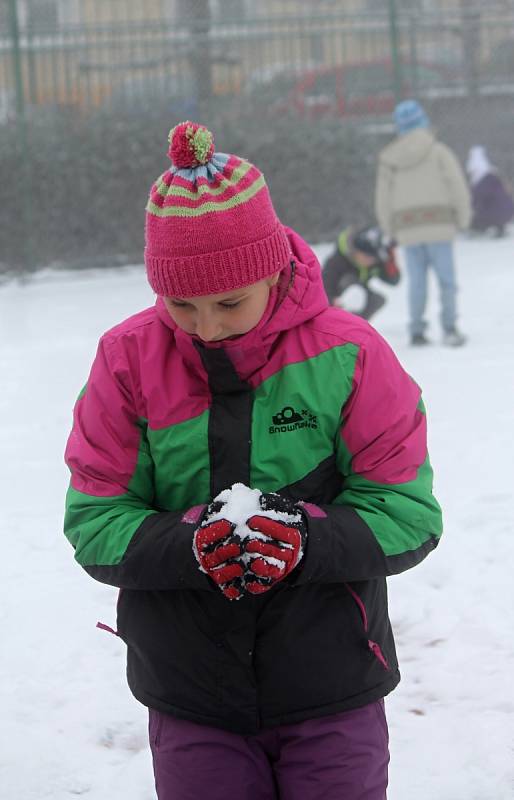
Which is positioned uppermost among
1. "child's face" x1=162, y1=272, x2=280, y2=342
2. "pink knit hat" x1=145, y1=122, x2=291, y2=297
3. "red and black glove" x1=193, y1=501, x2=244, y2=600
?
"pink knit hat" x1=145, y1=122, x2=291, y2=297

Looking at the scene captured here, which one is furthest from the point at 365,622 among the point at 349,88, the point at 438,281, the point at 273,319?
the point at 349,88

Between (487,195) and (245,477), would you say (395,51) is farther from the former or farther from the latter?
(245,477)

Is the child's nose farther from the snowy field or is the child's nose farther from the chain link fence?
Answer: the chain link fence

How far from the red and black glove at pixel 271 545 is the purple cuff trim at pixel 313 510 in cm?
5

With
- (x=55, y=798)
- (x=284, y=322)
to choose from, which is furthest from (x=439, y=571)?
(x=284, y=322)

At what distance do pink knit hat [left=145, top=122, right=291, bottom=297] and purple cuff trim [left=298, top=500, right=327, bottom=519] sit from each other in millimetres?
347

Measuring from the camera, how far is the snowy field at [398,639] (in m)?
2.95

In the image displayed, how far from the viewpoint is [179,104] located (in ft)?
44.3

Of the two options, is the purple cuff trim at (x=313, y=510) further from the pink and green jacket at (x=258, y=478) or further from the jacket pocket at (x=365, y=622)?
the jacket pocket at (x=365, y=622)

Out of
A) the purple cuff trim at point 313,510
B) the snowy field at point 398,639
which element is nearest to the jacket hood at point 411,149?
the snowy field at point 398,639

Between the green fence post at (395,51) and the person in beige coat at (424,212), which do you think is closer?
the person in beige coat at (424,212)

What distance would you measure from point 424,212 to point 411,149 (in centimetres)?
52

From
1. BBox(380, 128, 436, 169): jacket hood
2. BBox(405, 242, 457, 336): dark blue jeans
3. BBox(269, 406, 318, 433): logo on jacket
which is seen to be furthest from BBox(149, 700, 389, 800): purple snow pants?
BBox(380, 128, 436, 169): jacket hood

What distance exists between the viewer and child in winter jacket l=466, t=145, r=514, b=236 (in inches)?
533
